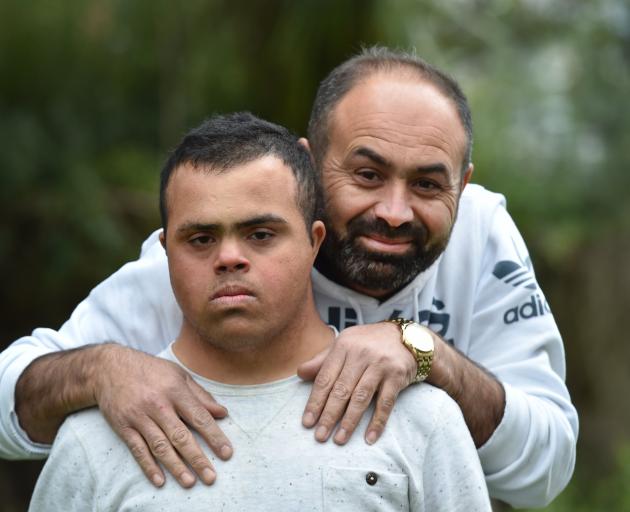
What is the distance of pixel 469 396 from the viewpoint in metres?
2.57

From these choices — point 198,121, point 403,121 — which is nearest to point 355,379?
point 403,121

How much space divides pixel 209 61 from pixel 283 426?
526cm

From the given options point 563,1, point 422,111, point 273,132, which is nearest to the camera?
point 273,132

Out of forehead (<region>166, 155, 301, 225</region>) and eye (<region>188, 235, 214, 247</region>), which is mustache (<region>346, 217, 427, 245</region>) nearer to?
forehead (<region>166, 155, 301, 225</region>)

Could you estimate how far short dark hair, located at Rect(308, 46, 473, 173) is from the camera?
2766 millimetres

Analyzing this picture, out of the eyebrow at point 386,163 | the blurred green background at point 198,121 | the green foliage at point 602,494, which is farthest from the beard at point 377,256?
the blurred green background at point 198,121

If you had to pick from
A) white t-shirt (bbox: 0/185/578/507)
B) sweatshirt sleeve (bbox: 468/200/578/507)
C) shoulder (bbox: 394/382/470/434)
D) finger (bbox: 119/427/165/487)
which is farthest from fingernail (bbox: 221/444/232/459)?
sweatshirt sleeve (bbox: 468/200/578/507)

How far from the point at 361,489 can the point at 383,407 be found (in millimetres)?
182

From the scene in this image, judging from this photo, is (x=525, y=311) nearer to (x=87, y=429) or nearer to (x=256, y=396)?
(x=256, y=396)

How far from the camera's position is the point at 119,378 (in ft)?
7.93

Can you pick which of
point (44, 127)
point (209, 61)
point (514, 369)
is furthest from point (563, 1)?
point (514, 369)

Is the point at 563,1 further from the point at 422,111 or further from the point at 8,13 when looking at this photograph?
the point at 422,111

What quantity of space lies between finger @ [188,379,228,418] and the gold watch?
42 centimetres

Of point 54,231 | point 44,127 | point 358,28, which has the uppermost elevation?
point 358,28
